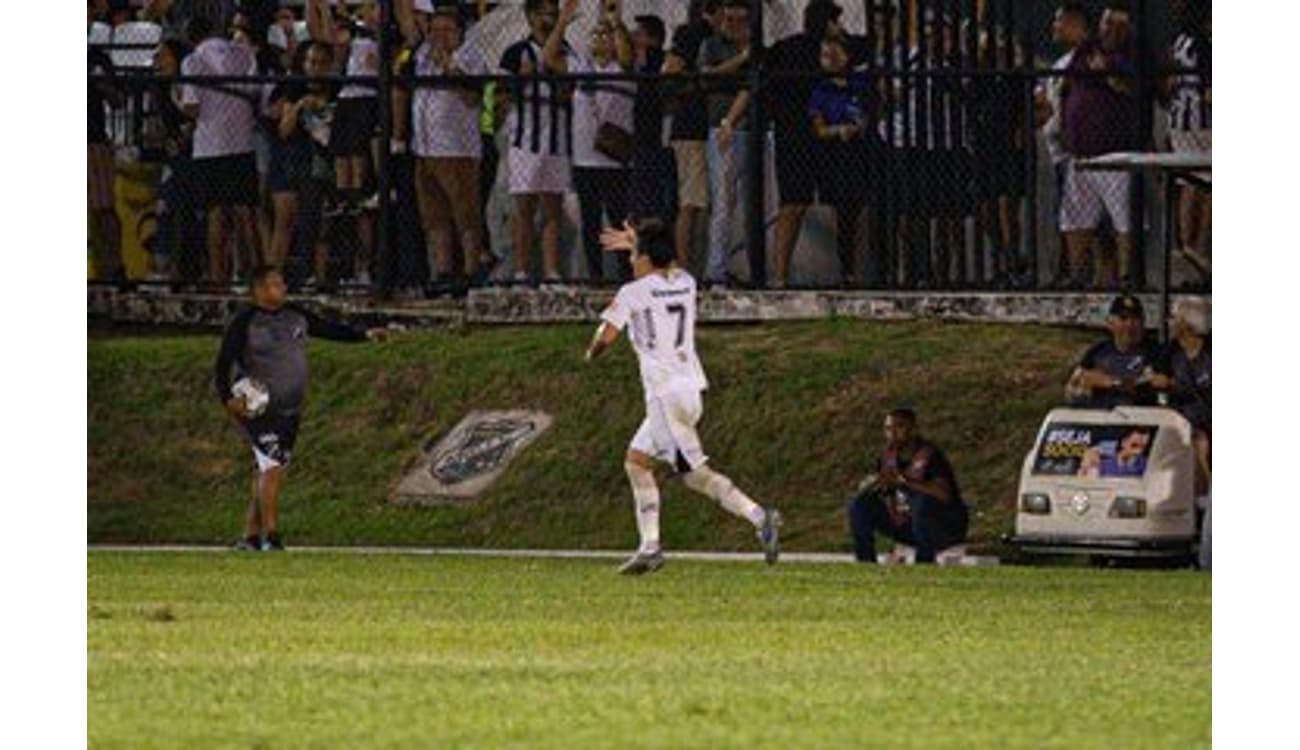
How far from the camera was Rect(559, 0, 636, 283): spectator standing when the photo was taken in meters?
31.2

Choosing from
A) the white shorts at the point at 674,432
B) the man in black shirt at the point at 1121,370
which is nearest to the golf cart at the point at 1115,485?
the man in black shirt at the point at 1121,370

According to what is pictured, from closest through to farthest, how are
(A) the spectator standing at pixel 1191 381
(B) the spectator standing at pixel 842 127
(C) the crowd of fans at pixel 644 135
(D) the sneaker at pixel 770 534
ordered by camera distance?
(D) the sneaker at pixel 770 534
(A) the spectator standing at pixel 1191 381
(C) the crowd of fans at pixel 644 135
(B) the spectator standing at pixel 842 127

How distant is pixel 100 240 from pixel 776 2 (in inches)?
231

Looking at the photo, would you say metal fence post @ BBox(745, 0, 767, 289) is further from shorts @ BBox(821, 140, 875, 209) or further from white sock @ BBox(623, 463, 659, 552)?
white sock @ BBox(623, 463, 659, 552)

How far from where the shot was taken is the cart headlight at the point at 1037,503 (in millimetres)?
24859

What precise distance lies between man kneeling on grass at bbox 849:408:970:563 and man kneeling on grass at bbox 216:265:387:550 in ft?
11.0

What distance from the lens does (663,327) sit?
2384cm

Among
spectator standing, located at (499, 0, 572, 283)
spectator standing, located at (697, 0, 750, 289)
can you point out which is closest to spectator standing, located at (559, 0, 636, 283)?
spectator standing, located at (499, 0, 572, 283)

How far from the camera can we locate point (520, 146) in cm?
3167

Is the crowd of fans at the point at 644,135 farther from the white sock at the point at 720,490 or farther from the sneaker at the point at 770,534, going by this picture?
the white sock at the point at 720,490

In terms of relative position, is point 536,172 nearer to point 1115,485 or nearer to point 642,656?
point 1115,485

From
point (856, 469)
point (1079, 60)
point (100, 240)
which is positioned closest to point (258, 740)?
point (856, 469)

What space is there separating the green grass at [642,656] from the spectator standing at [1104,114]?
568 centimetres
